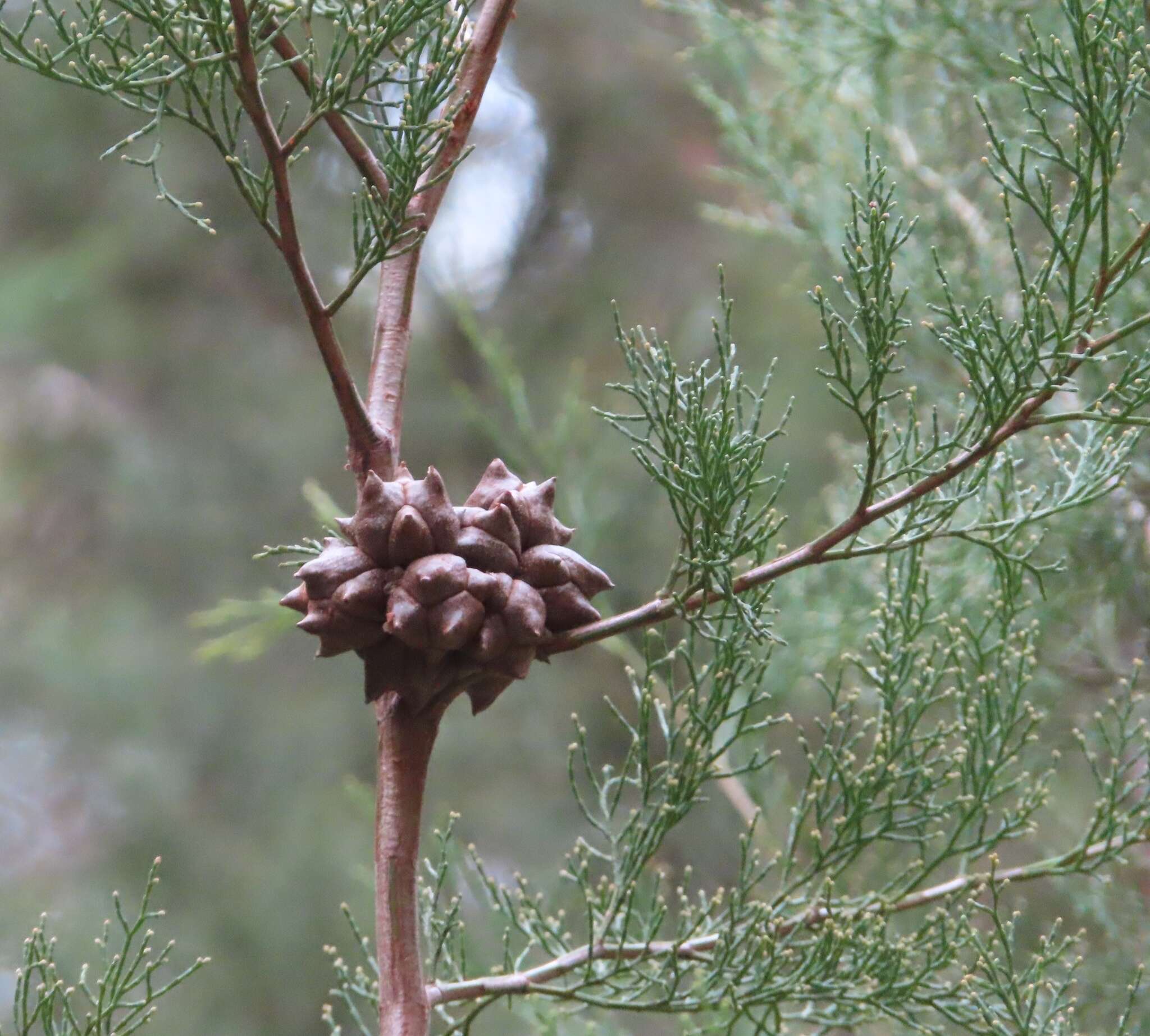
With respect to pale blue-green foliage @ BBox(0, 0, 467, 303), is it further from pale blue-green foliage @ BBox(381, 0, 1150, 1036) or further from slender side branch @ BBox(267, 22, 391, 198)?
pale blue-green foliage @ BBox(381, 0, 1150, 1036)

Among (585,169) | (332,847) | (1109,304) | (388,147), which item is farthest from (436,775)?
(388,147)

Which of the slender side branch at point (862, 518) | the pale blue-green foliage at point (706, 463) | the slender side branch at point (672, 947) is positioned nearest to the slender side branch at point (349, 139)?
the pale blue-green foliage at point (706, 463)

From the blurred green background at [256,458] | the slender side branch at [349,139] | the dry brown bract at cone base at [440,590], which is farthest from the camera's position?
the blurred green background at [256,458]

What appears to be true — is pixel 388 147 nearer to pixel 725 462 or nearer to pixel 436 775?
pixel 725 462

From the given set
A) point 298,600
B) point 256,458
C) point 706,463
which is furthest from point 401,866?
point 256,458

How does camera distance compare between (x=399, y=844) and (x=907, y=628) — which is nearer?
(x=399, y=844)

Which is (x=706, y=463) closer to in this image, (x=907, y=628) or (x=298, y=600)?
(x=298, y=600)

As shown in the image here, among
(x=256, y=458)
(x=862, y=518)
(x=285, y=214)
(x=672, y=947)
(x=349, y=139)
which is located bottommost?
(x=672, y=947)

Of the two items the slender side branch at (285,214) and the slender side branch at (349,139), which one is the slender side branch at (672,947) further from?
the slender side branch at (349,139)
